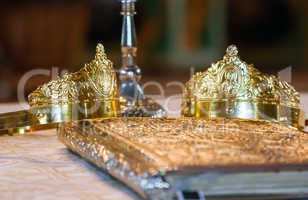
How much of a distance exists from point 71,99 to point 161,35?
94.6 inches

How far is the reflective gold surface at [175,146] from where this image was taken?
60cm

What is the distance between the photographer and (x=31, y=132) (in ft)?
3.58

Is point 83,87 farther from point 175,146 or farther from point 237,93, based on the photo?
point 175,146

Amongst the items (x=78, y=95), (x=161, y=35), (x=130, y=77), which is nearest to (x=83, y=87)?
(x=78, y=95)

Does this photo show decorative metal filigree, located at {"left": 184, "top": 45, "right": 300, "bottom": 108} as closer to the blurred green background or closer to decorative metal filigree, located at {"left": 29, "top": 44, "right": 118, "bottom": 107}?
decorative metal filigree, located at {"left": 29, "top": 44, "right": 118, "bottom": 107}

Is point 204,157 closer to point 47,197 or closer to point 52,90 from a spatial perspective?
point 47,197

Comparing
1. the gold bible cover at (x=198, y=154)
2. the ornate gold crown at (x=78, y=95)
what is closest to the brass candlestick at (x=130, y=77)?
the ornate gold crown at (x=78, y=95)

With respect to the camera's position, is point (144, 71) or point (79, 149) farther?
point (144, 71)

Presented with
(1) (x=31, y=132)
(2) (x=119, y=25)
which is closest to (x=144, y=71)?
(2) (x=119, y=25)

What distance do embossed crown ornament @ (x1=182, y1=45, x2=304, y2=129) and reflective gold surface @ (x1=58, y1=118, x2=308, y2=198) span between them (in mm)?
218

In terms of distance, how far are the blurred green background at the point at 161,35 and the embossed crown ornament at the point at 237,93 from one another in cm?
205

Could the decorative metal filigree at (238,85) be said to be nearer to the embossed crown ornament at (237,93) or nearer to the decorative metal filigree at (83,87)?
the embossed crown ornament at (237,93)

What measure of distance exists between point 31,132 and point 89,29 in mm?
2276

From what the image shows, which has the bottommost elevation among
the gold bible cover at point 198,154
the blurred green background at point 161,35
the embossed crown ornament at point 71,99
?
the gold bible cover at point 198,154
